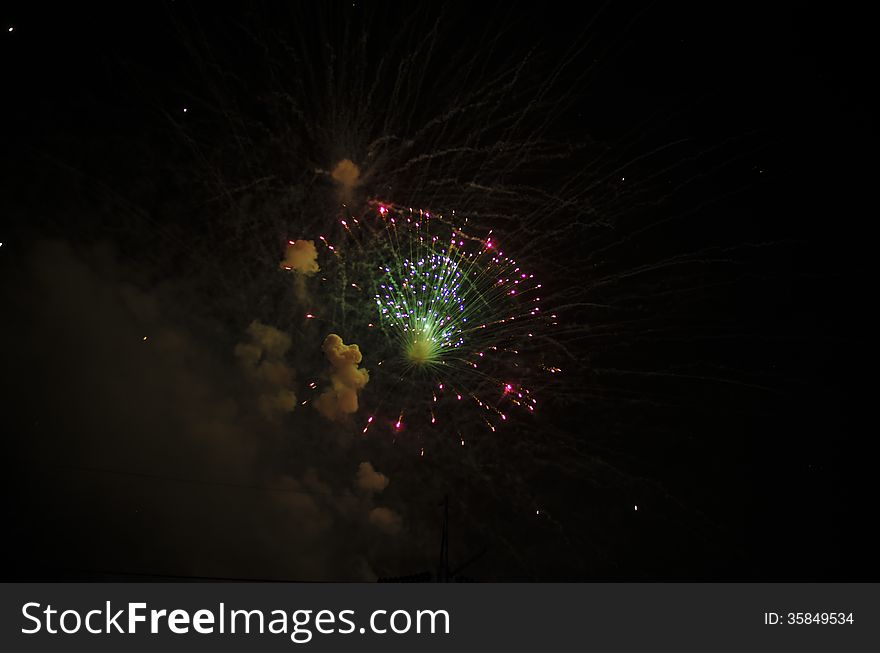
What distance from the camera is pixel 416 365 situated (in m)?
15.9
